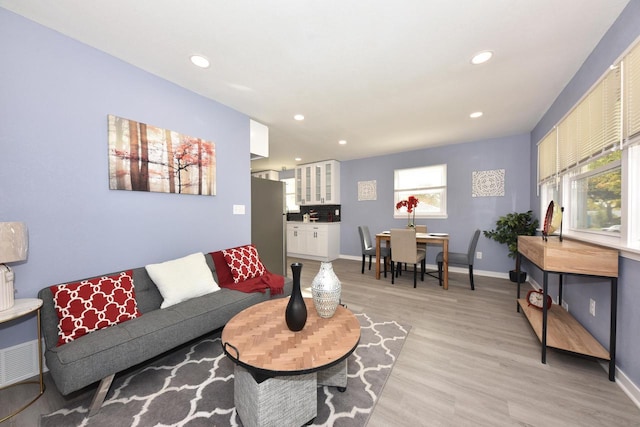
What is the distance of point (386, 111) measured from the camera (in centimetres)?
304

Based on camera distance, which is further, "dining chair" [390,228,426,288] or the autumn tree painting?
"dining chair" [390,228,426,288]

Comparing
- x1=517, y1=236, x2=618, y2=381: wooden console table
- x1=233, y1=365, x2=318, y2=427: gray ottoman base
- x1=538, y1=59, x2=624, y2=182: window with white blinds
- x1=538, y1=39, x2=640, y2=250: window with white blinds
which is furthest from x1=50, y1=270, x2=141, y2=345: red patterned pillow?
x1=538, y1=59, x2=624, y2=182: window with white blinds

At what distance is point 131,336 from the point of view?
1.50m

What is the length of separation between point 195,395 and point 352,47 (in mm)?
2743

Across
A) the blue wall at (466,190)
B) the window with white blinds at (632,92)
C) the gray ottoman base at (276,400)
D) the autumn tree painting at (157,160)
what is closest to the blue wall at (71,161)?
the autumn tree painting at (157,160)

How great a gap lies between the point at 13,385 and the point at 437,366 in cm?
296

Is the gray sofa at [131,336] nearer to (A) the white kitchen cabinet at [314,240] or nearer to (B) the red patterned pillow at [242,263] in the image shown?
(B) the red patterned pillow at [242,263]

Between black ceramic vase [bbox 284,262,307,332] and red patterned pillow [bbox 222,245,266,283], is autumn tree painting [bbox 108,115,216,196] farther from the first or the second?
black ceramic vase [bbox 284,262,307,332]

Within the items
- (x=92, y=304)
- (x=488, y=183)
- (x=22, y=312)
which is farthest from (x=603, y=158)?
(x=22, y=312)

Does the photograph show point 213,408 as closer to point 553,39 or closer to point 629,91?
point 629,91

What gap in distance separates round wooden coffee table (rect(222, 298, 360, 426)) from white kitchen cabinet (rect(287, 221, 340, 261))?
13.6 ft

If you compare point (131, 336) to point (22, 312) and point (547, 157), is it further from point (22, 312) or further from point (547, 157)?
point (547, 157)

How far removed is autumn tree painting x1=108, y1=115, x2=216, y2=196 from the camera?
6.61 feet

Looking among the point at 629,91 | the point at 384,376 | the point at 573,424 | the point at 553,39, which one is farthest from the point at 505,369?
the point at 553,39
